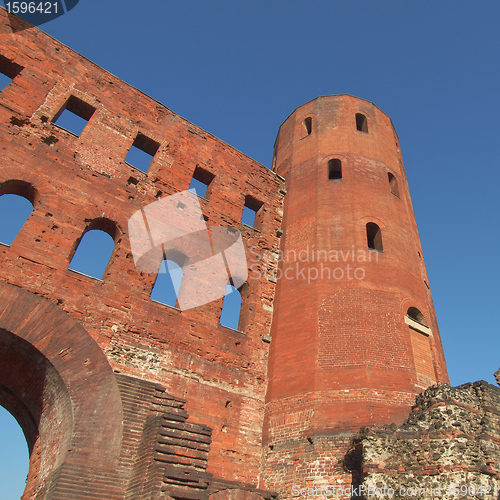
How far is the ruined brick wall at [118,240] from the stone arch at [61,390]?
0.88 ft

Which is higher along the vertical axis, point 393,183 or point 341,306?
point 393,183

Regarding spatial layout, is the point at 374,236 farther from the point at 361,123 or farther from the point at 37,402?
the point at 37,402

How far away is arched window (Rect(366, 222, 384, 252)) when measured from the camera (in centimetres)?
1259

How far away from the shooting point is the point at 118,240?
9.85 metres

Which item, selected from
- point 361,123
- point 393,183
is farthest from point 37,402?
point 361,123

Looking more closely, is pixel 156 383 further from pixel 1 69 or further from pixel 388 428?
pixel 1 69

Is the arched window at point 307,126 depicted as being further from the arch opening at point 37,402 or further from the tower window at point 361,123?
the arch opening at point 37,402

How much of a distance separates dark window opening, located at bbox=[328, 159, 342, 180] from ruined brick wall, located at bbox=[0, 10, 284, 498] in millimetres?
4279

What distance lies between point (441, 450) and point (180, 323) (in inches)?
224

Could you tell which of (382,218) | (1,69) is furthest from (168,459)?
(1,69)

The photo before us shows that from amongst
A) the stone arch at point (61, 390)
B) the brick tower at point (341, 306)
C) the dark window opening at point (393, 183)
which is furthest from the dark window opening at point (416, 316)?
the stone arch at point (61, 390)

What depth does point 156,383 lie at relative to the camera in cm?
841

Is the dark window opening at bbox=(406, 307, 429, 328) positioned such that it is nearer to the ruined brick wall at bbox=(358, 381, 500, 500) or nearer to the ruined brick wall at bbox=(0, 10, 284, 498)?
the ruined brick wall at bbox=(358, 381, 500, 500)

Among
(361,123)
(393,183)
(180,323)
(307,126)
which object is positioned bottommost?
(180,323)
